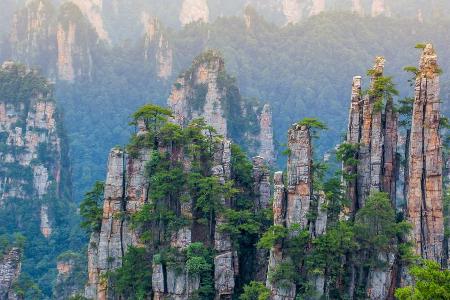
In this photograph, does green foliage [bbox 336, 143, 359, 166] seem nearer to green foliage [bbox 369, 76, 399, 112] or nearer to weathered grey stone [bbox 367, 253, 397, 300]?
green foliage [bbox 369, 76, 399, 112]

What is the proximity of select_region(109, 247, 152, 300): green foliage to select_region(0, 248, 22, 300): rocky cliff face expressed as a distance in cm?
1030

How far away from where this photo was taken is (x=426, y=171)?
35375 mm

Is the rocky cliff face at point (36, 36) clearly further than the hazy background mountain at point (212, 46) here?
Yes

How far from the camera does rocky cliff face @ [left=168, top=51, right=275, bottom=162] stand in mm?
73375

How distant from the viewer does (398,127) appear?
36750 mm

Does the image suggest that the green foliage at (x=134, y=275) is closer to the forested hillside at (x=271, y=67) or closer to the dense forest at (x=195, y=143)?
the dense forest at (x=195, y=143)

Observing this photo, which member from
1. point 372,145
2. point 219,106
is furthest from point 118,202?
point 219,106

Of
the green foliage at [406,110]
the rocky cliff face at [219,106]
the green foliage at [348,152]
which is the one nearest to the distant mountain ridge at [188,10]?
the rocky cliff face at [219,106]

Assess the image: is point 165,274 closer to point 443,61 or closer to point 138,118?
point 138,118

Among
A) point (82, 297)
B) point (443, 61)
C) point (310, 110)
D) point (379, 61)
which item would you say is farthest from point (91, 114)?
point (379, 61)

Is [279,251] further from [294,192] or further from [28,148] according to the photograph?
[28,148]

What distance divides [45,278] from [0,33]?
69.2 meters

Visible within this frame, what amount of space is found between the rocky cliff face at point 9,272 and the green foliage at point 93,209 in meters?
7.23

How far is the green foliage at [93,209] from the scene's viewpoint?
132 ft
